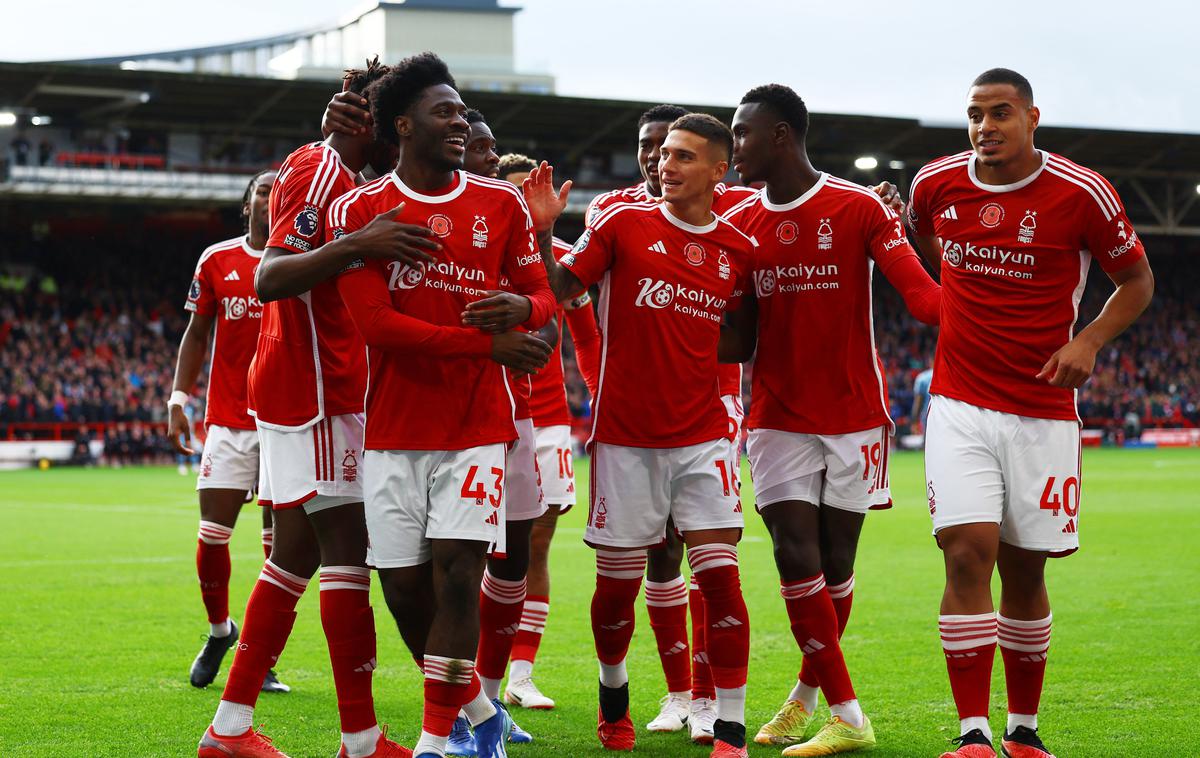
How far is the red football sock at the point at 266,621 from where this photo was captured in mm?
5270

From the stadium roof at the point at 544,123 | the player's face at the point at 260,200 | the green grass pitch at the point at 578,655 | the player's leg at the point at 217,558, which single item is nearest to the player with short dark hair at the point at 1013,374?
the green grass pitch at the point at 578,655

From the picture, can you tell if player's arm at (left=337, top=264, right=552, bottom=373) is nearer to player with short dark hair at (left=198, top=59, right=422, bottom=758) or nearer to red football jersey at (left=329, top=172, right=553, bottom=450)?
red football jersey at (left=329, top=172, right=553, bottom=450)

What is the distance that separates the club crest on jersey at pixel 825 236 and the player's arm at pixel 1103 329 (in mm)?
A: 1150

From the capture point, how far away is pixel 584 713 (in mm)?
6281

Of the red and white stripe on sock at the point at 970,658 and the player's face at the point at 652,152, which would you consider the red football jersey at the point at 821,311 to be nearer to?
the player's face at the point at 652,152

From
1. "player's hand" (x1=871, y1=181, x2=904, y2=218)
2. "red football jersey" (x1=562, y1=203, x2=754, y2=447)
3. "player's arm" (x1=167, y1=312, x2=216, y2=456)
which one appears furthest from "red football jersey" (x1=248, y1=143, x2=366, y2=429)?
"player's hand" (x1=871, y1=181, x2=904, y2=218)

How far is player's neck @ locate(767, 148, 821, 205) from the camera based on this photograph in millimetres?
5957

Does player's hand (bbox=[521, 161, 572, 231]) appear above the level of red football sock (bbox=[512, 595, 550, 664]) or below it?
above

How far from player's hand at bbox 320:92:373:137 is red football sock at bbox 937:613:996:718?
300cm

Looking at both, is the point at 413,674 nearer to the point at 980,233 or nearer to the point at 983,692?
the point at 983,692

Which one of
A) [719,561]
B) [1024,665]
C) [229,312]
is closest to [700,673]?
[719,561]

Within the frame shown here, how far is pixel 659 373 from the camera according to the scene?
17.9ft

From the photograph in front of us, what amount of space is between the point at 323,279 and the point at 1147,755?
3.71 meters

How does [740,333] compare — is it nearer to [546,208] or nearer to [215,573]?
[546,208]
